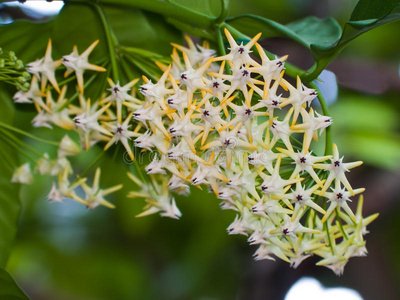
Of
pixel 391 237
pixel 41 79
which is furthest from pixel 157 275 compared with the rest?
pixel 41 79

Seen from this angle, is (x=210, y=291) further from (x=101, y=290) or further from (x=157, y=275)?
(x=101, y=290)

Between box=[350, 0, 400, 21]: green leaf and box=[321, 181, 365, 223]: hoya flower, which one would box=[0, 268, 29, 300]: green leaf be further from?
box=[350, 0, 400, 21]: green leaf

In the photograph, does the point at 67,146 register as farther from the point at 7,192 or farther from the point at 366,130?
the point at 366,130

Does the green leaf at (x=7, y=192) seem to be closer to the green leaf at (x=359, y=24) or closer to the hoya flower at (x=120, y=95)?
the hoya flower at (x=120, y=95)

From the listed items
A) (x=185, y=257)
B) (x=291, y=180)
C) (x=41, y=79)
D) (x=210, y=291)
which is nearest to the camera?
(x=291, y=180)

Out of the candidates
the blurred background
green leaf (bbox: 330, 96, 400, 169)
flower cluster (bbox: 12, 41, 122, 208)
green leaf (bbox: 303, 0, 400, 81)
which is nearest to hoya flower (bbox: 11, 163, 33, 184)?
flower cluster (bbox: 12, 41, 122, 208)

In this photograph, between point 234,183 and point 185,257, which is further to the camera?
point 185,257

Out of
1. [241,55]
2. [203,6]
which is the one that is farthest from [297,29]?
[241,55]
